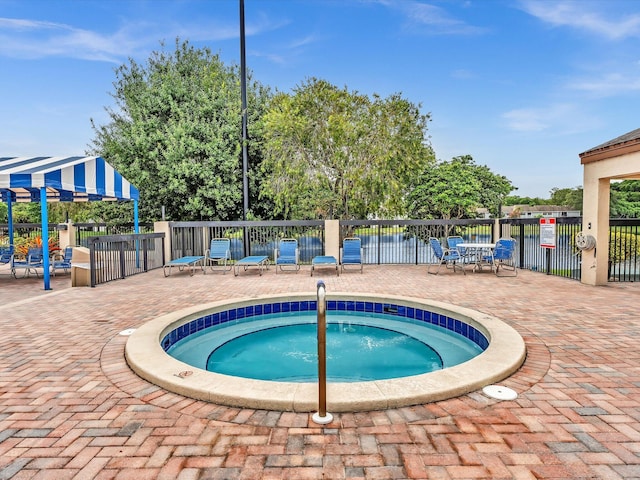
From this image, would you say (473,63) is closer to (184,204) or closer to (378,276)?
(378,276)

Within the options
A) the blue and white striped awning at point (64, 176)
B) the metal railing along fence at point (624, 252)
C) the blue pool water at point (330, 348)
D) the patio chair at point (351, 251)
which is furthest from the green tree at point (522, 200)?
the blue pool water at point (330, 348)

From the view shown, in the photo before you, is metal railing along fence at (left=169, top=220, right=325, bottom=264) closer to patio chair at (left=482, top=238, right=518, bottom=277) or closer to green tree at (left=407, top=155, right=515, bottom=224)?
patio chair at (left=482, top=238, right=518, bottom=277)

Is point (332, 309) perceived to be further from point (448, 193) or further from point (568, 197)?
point (568, 197)

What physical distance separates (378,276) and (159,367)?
6.75 metres

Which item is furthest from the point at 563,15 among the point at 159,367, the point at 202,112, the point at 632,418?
the point at 159,367

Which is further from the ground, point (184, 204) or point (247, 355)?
point (184, 204)

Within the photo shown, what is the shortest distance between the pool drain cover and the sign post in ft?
23.7

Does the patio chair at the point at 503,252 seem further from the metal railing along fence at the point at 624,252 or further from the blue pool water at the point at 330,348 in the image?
the blue pool water at the point at 330,348

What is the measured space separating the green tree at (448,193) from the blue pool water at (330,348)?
26666 mm

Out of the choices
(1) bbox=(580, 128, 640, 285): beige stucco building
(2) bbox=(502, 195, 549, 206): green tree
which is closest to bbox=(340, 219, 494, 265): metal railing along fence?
(1) bbox=(580, 128, 640, 285): beige stucco building

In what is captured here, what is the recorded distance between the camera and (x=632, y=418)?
2500mm

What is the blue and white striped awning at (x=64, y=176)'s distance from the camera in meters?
7.80

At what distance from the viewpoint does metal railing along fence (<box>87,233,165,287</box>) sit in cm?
830

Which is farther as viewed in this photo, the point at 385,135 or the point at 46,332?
the point at 385,135
